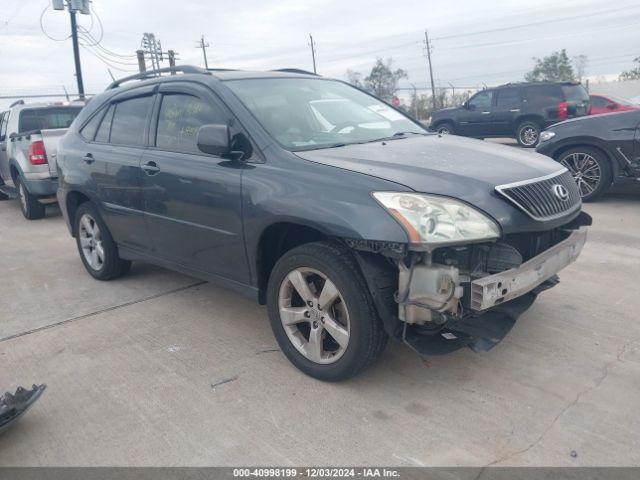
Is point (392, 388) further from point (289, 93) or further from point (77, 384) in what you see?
point (289, 93)

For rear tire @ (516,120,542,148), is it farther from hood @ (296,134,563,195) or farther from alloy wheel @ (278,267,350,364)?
alloy wheel @ (278,267,350,364)

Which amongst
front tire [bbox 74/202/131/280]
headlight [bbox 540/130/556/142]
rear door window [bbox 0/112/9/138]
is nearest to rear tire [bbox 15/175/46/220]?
rear door window [bbox 0/112/9/138]

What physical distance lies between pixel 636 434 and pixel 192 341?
268cm

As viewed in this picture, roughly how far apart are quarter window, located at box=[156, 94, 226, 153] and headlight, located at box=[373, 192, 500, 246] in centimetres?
147

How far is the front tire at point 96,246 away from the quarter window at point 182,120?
4.33ft

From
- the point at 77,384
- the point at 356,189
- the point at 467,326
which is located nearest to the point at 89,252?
the point at 77,384

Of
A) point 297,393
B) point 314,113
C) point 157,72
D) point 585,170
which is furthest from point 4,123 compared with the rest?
point 585,170

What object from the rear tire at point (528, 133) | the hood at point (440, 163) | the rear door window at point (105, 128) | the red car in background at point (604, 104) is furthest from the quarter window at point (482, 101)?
the rear door window at point (105, 128)

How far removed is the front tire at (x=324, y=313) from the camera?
2.86 m

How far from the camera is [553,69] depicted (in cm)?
5162

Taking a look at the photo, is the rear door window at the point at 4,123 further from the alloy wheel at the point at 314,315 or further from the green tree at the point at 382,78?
the green tree at the point at 382,78

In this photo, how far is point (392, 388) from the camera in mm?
3084

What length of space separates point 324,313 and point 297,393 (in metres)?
0.47

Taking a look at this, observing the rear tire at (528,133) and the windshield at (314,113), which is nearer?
the windshield at (314,113)
